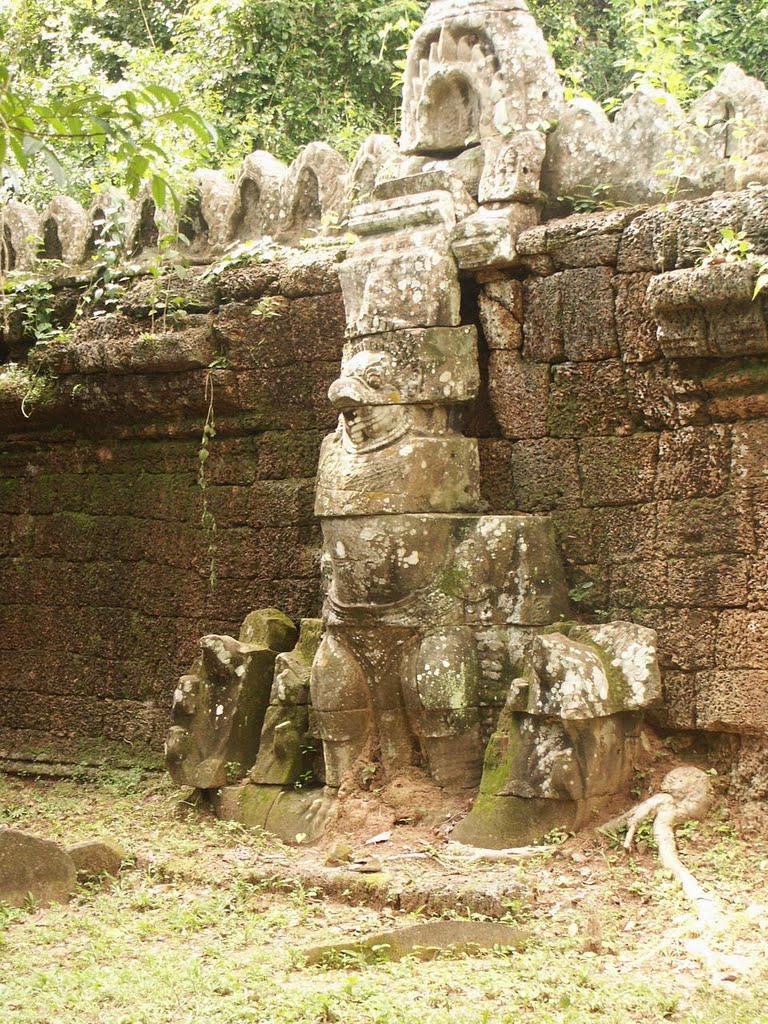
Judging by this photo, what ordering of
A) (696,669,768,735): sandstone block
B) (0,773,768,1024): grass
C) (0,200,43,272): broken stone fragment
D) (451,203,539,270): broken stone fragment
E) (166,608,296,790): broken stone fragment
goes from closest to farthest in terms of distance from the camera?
1. (0,773,768,1024): grass
2. (696,669,768,735): sandstone block
3. (451,203,539,270): broken stone fragment
4. (166,608,296,790): broken stone fragment
5. (0,200,43,272): broken stone fragment

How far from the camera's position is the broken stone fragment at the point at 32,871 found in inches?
235

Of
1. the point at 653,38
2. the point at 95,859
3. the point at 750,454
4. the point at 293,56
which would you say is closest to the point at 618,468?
the point at 750,454

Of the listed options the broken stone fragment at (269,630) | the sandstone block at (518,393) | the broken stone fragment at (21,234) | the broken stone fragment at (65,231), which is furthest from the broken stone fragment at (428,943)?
the broken stone fragment at (21,234)

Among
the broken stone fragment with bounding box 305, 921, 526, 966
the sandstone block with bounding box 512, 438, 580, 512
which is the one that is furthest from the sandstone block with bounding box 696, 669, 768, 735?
the broken stone fragment with bounding box 305, 921, 526, 966

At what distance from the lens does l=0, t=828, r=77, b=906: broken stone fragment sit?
19.6 ft

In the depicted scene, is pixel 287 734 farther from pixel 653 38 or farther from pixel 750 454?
pixel 653 38

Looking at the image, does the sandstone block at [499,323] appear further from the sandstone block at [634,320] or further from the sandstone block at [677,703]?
the sandstone block at [677,703]

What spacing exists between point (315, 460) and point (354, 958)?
140 inches

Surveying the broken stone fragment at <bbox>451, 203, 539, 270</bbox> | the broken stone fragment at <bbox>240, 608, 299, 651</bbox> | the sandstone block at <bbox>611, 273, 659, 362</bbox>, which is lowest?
the broken stone fragment at <bbox>240, 608, 299, 651</bbox>

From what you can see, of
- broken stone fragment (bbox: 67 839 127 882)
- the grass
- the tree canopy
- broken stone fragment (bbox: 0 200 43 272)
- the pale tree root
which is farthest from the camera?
the tree canopy

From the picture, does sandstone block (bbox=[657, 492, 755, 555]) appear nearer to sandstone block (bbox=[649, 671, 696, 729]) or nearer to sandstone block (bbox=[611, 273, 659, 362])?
sandstone block (bbox=[649, 671, 696, 729])

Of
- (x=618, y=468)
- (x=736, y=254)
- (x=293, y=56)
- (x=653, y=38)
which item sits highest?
(x=293, y=56)

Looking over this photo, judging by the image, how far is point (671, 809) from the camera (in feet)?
19.8

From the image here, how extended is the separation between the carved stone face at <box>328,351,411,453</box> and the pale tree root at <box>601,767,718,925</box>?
2083 millimetres
